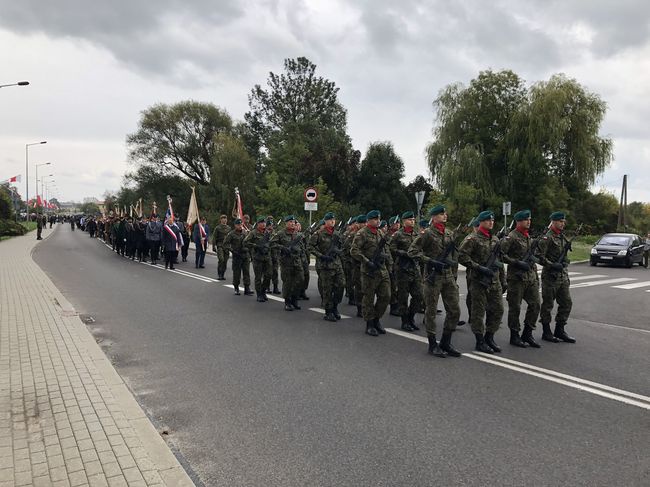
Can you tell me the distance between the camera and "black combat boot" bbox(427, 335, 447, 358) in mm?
6551

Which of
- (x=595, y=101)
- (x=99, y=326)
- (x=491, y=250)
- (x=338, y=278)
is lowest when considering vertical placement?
(x=99, y=326)

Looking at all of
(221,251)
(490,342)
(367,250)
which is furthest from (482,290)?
(221,251)

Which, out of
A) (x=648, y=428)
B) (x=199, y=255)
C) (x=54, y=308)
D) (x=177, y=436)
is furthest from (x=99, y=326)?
(x=199, y=255)

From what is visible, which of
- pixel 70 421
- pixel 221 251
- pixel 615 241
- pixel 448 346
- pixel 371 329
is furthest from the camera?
pixel 615 241

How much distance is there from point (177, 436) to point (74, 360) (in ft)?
8.29

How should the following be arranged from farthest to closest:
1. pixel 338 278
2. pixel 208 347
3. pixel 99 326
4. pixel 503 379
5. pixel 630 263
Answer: pixel 630 263
pixel 338 278
pixel 99 326
pixel 208 347
pixel 503 379

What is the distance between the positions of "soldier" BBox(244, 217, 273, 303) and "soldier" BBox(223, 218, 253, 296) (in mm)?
683

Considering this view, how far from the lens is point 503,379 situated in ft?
18.5

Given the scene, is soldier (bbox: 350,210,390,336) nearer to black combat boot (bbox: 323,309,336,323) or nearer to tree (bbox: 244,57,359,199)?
black combat boot (bbox: 323,309,336,323)

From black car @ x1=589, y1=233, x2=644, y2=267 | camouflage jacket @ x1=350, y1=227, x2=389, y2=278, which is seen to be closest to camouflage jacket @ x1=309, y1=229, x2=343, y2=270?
camouflage jacket @ x1=350, y1=227, x2=389, y2=278

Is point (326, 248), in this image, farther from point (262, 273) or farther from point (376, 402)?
point (376, 402)

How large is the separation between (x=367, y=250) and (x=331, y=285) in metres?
1.22

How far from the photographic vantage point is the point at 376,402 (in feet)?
16.0

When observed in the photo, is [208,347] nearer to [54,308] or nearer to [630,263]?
[54,308]
